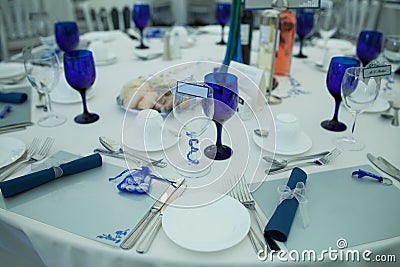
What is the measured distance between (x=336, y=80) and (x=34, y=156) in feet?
2.77

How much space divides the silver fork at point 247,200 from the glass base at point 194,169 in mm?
75

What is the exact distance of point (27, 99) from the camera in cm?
125

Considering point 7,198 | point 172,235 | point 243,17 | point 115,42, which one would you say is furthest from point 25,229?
point 115,42

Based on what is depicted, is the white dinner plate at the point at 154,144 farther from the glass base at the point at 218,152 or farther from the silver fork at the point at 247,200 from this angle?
the silver fork at the point at 247,200

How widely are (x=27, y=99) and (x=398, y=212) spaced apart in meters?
1.17

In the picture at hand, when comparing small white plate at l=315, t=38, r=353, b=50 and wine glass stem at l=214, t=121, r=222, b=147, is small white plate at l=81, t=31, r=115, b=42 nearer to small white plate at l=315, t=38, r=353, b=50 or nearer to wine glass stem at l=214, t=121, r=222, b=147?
small white plate at l=315, t=38, r=353, b=50

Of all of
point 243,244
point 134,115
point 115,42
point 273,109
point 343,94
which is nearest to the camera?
point 243,244

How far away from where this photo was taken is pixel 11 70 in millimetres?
1476

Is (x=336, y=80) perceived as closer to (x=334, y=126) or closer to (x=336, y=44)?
(x=334, y=126)

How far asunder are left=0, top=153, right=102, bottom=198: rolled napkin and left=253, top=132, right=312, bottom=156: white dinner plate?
42 cm

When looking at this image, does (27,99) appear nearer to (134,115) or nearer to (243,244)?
(134,115)

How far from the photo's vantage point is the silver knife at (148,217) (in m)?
0.64

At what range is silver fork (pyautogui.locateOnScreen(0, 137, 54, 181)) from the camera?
0.84 m

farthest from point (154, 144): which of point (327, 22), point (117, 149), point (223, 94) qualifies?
point (327, 22)
